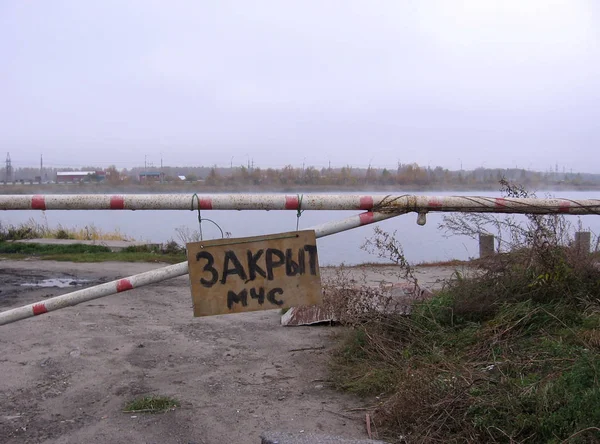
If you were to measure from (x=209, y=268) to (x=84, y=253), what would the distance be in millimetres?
11823

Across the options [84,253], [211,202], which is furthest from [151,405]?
[84,253]

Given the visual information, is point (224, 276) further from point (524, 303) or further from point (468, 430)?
point (524, 303)

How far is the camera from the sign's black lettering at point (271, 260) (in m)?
4.02

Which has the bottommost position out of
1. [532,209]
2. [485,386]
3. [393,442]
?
[393,442]

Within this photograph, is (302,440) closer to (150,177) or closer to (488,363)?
(488,363)

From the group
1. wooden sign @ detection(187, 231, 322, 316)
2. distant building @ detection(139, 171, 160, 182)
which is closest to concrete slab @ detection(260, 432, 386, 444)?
wooden sign @ detection(187, 231, 322, 316)

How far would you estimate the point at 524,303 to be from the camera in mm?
5184

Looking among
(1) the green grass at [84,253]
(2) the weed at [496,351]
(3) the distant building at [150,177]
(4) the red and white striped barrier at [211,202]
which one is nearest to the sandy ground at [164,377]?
(2) the weed at [496,351]

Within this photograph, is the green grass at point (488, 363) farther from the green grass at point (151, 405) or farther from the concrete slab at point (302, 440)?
the green grass at point (151, 405)

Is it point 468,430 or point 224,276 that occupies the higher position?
point 224,276

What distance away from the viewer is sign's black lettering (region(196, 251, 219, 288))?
395cm

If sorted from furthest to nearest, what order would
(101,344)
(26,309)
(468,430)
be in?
(101,344), (26,309), (468,430)

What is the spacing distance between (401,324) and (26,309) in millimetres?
2929

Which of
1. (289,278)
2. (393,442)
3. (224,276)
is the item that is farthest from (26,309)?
(393,442)
